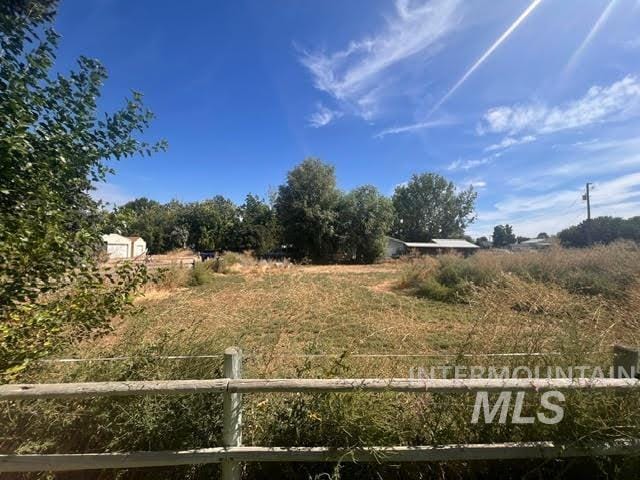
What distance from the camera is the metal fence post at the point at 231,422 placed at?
61.8 inches

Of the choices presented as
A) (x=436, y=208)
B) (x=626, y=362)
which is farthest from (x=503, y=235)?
(x=626, y=362)

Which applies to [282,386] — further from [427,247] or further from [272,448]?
[427,247]

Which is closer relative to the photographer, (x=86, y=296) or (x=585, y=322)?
(x=86, y=296)

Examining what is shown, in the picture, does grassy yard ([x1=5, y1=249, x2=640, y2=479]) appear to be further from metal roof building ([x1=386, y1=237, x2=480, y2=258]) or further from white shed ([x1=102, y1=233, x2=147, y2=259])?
metal roof building ([x1=386, y1=237, x2=480, y2=258])

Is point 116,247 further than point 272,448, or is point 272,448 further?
point 116,247

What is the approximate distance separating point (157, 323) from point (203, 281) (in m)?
10.3

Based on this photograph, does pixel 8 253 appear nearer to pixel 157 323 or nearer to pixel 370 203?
pixel 157 323

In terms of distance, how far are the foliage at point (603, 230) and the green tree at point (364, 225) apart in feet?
64.7

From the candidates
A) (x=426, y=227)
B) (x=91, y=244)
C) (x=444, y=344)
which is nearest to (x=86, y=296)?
(x=91, y=244)

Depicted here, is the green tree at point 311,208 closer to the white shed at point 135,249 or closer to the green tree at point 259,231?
the green tree at point 259,231

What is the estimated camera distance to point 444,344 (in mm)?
5102

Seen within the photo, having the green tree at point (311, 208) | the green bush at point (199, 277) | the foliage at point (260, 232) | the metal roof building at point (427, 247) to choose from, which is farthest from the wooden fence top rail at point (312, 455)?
the metal roof building at point (427, 247)

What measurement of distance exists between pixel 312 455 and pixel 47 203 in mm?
2110

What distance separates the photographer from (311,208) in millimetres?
28297
